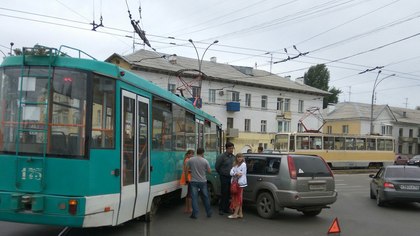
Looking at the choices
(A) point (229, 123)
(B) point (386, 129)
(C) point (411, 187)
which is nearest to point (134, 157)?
(C) point (411, 187)

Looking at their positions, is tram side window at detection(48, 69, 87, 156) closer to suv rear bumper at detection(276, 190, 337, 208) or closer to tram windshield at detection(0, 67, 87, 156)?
tram windshield at detection(0, 67, 87, 156)

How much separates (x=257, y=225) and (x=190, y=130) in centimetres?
389

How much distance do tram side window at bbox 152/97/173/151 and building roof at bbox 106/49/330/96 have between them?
3559 centimetres

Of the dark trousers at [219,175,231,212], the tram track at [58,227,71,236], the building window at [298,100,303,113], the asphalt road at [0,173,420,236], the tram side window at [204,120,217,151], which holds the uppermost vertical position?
the building window at [298,100,303,113]

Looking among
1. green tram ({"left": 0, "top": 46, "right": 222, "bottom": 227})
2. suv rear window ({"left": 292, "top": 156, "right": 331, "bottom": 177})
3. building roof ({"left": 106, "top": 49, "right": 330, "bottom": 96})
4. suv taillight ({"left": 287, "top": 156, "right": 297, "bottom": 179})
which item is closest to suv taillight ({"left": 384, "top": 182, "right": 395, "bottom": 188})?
suv rear window ({"left": 292, "top": 156, "right": 331, "bottom": 177})

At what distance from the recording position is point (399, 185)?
1370 centimetres

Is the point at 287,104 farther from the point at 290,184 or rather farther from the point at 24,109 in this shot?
the point at 24,109

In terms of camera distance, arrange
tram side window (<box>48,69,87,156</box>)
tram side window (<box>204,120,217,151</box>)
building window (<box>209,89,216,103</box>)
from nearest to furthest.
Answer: tram side window (<box>48,69,87,156</box>), tram side window (<box>204,120,217,151</box>), building window (<box>209,89,216,103</box>)

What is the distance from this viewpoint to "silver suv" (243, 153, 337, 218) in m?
10.6

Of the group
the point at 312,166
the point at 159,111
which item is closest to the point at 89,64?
the point at 159,111

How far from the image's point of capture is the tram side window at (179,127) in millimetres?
11227

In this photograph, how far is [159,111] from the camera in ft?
32.2

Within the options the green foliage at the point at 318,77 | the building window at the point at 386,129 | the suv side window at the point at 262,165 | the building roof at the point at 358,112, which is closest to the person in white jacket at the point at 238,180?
the suv side window at the point at 262,165

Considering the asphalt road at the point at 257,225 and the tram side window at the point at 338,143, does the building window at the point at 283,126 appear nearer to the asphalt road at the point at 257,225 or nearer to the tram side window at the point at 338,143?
the tram side window at the point at 338,143
